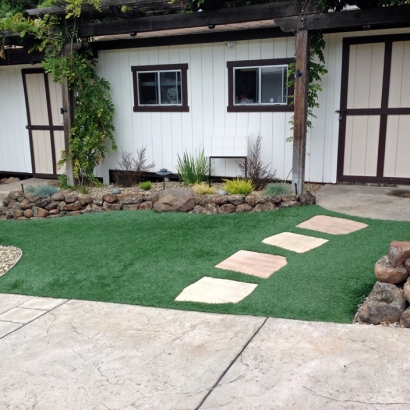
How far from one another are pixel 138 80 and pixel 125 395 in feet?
20.6

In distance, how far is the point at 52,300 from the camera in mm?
3910

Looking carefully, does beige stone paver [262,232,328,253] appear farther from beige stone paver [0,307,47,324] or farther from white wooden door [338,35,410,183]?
white wooden door [338,35,410,183]

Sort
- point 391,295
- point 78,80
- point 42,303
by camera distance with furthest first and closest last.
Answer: point 78,80 → point 42,303 → point 391,295

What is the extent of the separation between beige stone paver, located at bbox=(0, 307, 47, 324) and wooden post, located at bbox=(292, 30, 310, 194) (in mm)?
3711

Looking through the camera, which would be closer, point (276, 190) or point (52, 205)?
point (276, 190)

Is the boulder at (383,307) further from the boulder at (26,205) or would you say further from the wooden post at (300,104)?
the boulder at (26,205)

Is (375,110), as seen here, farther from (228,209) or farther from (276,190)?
(228,209)

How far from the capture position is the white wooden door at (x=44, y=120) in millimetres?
8883

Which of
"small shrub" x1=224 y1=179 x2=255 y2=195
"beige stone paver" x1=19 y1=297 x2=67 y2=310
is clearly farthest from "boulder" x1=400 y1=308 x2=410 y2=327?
"small shrub" x1=224 y1=179 x2=255 y2=195

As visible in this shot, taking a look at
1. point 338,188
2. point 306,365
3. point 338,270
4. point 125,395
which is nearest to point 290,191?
point 338,188

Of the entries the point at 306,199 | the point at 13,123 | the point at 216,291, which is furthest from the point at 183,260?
the point at 13,123

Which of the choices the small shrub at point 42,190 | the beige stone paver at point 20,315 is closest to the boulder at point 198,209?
the small shrub at point 42,190

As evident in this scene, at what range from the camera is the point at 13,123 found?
9461 millimetres

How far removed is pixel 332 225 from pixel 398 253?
190 centimetres
